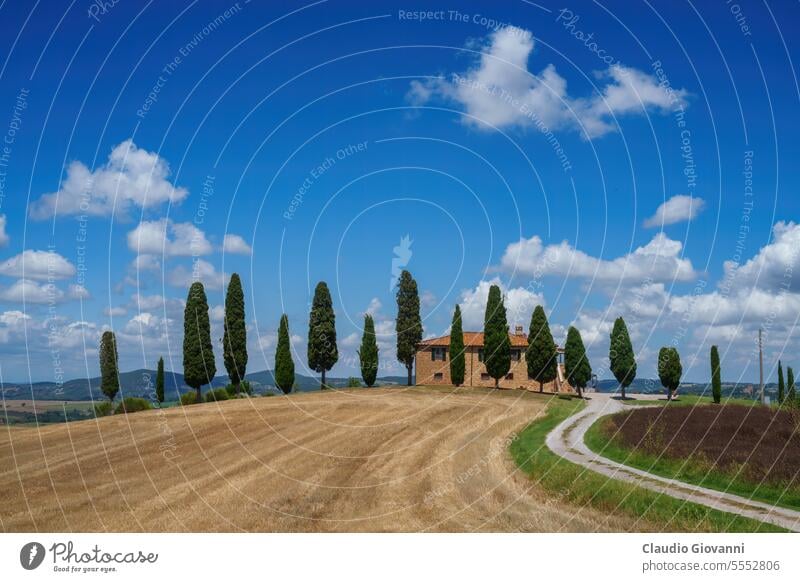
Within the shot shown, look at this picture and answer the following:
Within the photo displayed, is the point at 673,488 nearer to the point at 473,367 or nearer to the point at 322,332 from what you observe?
the point at 322,332

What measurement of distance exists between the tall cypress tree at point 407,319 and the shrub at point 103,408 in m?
34.4

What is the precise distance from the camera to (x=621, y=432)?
32594 millimetres

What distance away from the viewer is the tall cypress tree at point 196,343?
6047 centimetres

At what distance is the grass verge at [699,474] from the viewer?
62.8 feet

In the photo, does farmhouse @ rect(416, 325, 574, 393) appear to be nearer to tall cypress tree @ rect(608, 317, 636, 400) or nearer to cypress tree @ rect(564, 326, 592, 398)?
cypress tree @ rect(564, 326, 592, 398)

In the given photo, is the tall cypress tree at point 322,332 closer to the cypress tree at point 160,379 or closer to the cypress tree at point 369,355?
the cypress tree at point 369,355

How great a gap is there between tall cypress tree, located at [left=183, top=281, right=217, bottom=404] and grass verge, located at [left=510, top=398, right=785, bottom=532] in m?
38.7

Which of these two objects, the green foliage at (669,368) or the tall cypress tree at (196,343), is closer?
the tall cypress tree at (196,343)

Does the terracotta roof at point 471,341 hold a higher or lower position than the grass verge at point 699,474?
higher

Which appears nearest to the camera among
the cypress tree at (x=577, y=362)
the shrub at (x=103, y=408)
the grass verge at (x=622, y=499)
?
the grass verge at (x=622, y=499)

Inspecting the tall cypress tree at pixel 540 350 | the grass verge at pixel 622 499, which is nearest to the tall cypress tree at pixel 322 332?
the tall cypress tree at pixel 540 350

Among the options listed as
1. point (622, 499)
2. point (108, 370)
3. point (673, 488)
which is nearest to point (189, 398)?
point (108, 370)

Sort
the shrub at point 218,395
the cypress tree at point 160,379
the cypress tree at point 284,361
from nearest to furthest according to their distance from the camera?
the shrub at point 218,395
the cypress tree at point 284,361
the cypress tree at point 160,379

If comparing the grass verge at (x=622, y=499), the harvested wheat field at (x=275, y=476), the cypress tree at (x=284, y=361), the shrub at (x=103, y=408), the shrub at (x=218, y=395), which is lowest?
the harvested wheat field at (x=275, y=476)
